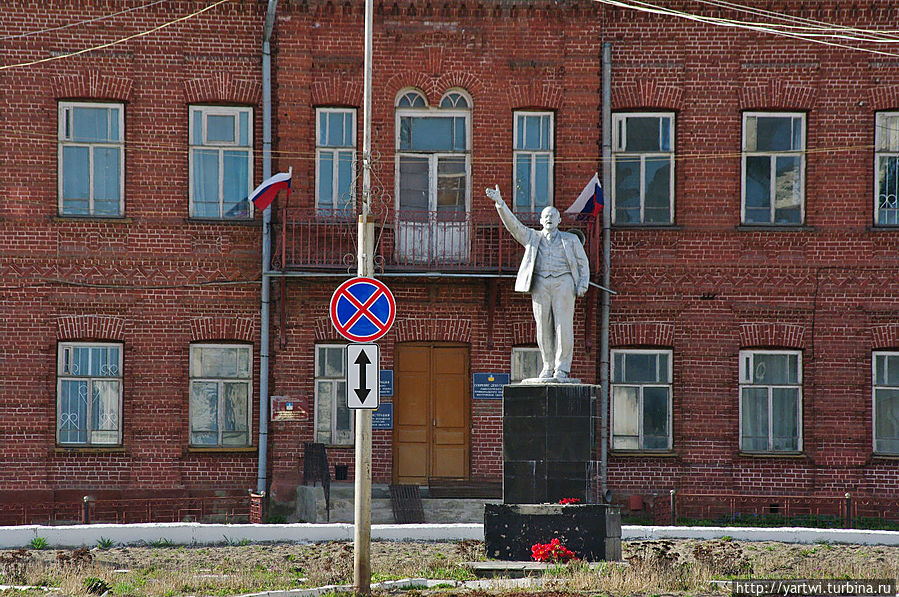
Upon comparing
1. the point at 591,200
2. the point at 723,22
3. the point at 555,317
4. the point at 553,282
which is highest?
the point at 723,22

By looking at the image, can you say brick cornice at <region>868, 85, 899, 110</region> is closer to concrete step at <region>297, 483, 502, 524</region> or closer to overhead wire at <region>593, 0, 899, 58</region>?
overhead wire at <region>593, 0, 899, 58</region>

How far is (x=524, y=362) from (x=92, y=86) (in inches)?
345

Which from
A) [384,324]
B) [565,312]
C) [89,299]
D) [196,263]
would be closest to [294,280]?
[196,263]

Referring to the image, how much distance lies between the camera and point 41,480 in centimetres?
2100

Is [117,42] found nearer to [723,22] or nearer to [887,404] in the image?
[723,22]

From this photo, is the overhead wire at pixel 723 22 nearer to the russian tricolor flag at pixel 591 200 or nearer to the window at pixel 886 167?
the window at pixel 886 167

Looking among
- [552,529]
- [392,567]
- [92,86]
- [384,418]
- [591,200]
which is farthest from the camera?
[384,418]

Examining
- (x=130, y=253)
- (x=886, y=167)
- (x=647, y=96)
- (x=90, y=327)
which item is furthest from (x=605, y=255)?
(x=90, y=327)

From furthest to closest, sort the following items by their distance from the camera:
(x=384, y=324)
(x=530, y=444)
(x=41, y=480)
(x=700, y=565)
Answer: (x=41, y=480) < (x=530, y=444) < (x=700, y=565) < (x=384, y=324)

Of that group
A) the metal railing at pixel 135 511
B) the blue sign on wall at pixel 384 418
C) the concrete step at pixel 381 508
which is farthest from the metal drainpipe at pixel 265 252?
the blue sign on wall at pixel 384 418

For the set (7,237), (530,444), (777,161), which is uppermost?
(777,161)

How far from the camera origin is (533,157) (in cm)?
2188

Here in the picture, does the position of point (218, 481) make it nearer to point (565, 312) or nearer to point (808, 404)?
point (565, 312)

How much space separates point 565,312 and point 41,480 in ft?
33.7
